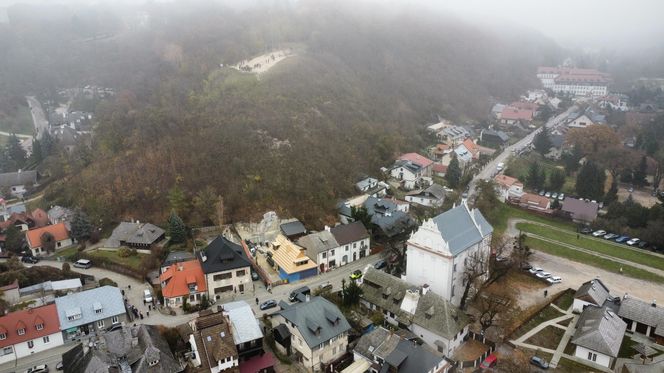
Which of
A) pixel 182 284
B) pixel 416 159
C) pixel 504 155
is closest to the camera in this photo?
pixel 182 284

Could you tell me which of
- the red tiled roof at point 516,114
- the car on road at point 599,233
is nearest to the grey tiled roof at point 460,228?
the car on road at point 599,233

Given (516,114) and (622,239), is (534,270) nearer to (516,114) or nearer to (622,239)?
(622,239)

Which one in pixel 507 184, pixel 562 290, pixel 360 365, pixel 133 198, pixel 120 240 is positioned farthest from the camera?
pixel 507 184

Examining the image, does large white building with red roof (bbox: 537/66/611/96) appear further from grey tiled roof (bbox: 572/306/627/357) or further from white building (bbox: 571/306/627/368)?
white building (bbox: 571/306/627/368)

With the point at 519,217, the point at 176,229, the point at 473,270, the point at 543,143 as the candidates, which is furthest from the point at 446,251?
the point at 543,143

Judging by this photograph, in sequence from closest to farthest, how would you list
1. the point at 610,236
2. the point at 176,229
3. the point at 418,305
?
the point at 418,305
the point at 176,229
the point at 610,236

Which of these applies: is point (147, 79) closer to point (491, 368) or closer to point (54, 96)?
point (54, 96)

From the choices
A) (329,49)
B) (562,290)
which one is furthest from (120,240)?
(329,49)
